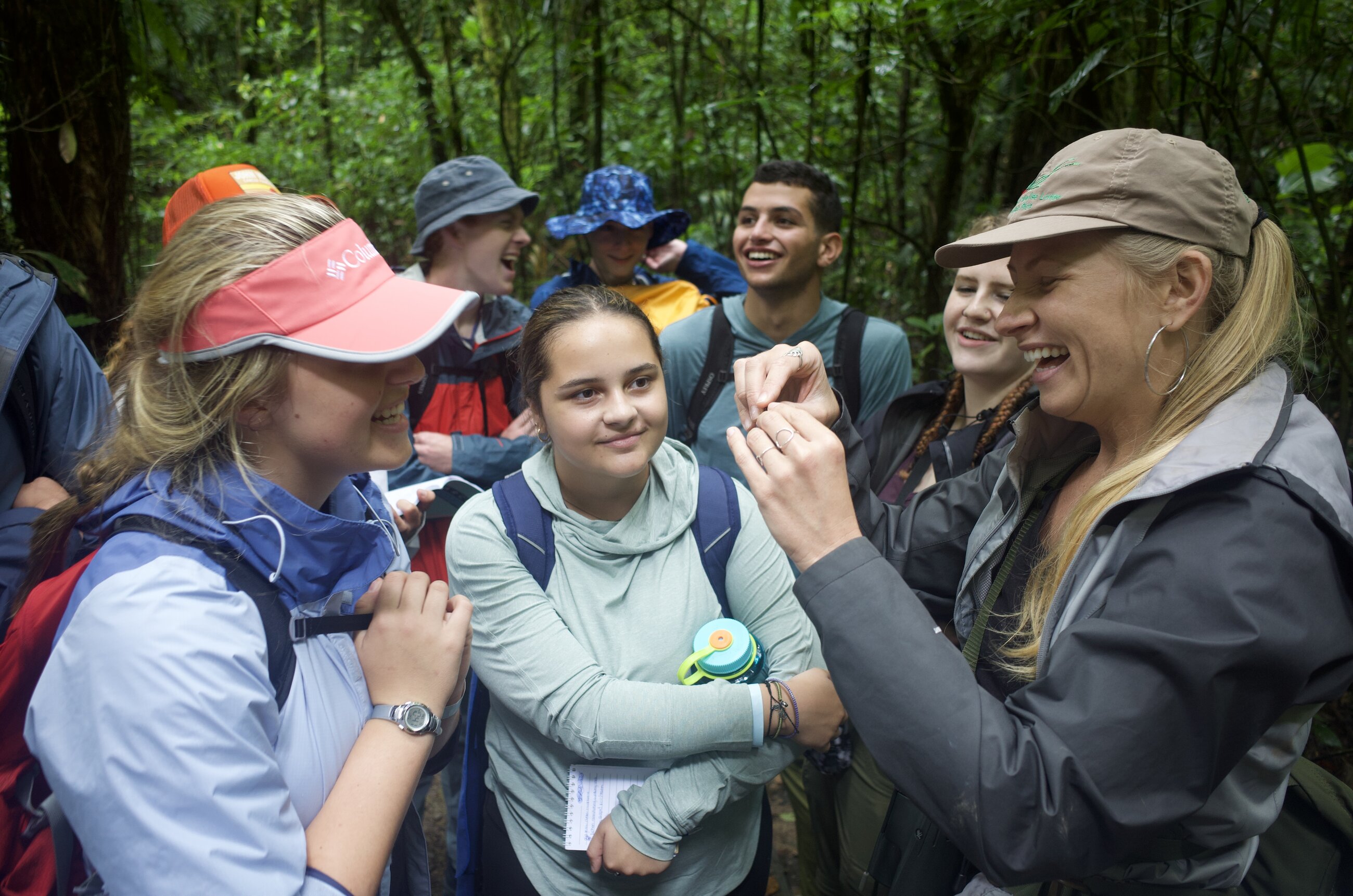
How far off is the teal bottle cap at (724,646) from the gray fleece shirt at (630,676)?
2.2 inches

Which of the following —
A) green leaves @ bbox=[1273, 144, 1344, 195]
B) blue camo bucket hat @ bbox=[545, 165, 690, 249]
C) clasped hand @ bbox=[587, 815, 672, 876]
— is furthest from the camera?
blue camo bucket hat @ bbox=[545, 165, 690, 249]

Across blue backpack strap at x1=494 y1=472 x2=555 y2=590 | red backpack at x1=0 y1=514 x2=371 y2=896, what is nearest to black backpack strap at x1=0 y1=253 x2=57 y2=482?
red backpack at x1=0 y1=514 x2=371 y2=896

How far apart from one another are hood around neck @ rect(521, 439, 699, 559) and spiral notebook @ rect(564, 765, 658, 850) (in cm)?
54

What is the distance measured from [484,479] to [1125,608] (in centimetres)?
244

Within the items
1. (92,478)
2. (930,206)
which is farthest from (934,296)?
(92,478)

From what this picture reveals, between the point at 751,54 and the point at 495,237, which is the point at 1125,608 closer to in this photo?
the point at 495,237

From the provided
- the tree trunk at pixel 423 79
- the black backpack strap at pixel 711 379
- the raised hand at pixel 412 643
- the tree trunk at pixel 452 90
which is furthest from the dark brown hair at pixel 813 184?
the tree trunk at pixel 423 79

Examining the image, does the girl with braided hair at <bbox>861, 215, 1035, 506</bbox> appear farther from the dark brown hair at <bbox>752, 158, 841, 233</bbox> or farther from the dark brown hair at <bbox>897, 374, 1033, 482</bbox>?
the dark brown hair at <bbox>752, 158, 841, 233</bbox>

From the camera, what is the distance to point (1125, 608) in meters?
1.25

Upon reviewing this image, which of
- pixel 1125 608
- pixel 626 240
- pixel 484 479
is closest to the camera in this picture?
pixel 1125 608

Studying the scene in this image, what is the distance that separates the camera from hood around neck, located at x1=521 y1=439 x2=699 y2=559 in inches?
82.7

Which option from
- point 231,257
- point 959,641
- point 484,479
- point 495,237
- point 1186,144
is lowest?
point 484,479

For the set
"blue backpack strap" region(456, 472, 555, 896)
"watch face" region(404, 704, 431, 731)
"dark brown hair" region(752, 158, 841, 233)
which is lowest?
"blue backpack strap" region(456, 472, 555, 896)

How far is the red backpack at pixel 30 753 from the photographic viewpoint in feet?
4.03
